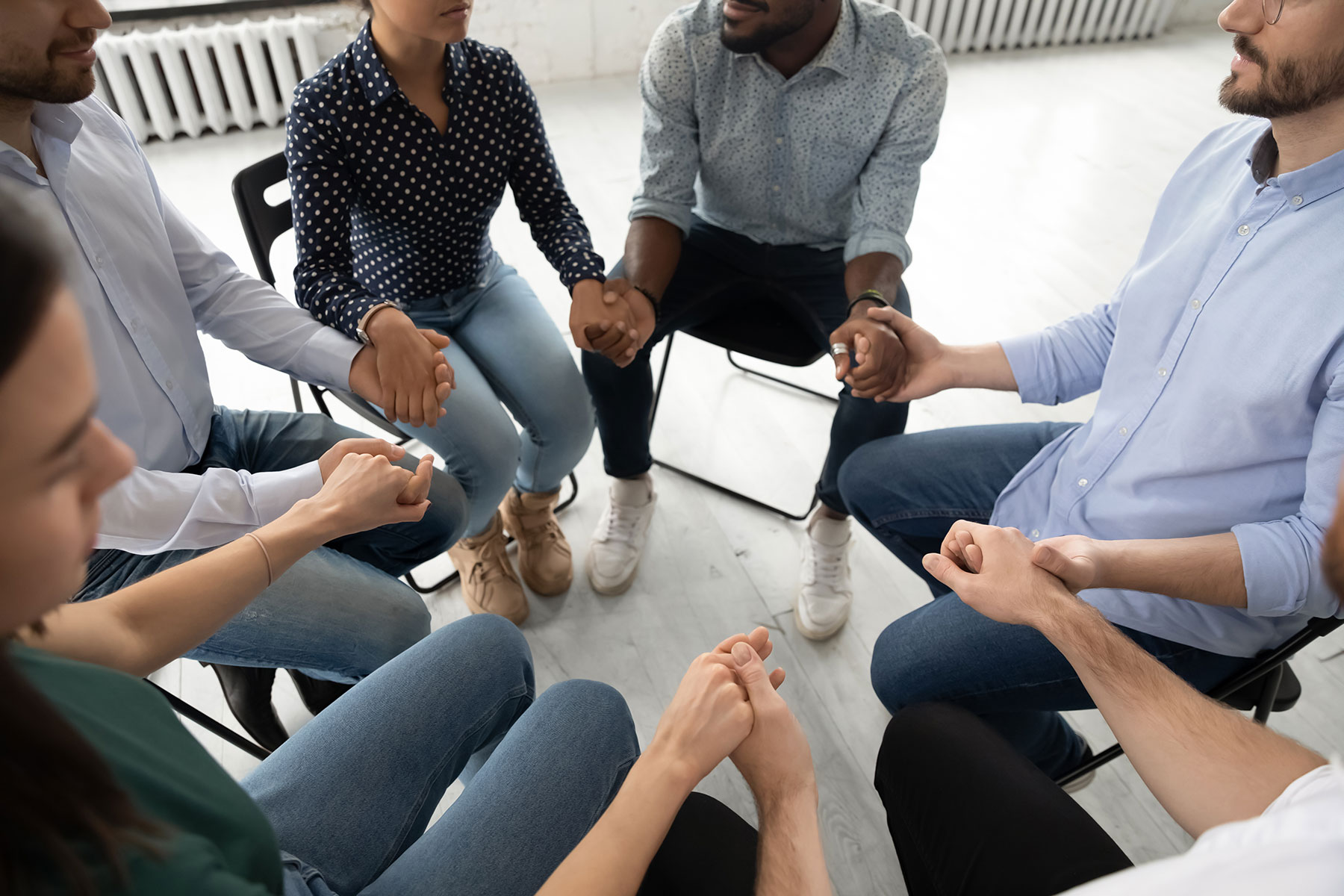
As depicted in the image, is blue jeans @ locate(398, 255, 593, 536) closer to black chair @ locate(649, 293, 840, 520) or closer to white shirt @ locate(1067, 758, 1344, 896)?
black chair @ locate(649, 293, 840, 520)

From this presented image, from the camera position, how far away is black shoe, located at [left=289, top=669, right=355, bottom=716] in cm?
145

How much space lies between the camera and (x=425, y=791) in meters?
1.00

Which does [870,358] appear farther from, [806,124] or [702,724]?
[702,724]

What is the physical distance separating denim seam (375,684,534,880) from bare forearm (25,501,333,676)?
0.31m

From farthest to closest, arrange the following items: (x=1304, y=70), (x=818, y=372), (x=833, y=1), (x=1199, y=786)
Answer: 1. (x=818, y=372)
2. (x=833, y=1)
3. (x=1304, y=70)
4. (x=1199, y=786)

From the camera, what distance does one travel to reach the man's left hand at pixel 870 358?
149 centimetres

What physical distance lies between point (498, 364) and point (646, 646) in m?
0.67

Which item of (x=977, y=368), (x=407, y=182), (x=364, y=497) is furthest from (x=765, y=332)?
(x=364, y=497)

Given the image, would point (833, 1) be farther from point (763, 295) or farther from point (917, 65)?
point (763, 295)

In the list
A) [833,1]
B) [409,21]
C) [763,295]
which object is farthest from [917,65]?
[409,21]

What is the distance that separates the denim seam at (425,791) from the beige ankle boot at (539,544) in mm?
719

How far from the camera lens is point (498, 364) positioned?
1698 mm

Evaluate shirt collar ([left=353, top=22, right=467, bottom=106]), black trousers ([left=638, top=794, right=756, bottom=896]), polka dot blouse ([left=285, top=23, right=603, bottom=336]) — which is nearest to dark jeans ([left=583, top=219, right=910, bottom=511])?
polka dot blouse ([left=285, top=23, right=603, bottom=336])

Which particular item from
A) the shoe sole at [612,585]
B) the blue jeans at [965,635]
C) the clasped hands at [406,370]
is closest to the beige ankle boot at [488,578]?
the shoe sole at [612,585]
